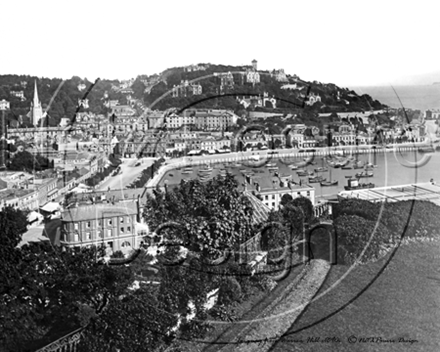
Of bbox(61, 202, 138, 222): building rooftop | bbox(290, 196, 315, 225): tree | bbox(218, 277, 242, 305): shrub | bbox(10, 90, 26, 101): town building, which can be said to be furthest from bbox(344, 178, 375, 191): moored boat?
bbox(10, 90, 26, 101): town building

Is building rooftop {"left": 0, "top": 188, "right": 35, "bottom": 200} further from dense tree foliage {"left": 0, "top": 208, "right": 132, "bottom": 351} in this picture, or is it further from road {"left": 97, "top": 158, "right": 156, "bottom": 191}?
dense tree foliage {"left": 0, "top": 208, "right": 132, "bottom": 351}

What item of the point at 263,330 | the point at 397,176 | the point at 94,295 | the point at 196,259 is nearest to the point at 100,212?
the point at 196,259

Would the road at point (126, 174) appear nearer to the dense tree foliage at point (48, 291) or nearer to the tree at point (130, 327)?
the dense tree foliage at point (48, 291)

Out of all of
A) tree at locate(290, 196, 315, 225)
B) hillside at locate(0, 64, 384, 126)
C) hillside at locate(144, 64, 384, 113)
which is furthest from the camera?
hillside at locate(0, 64, 384, 126)

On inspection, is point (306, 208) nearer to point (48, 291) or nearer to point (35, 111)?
point (48, 291)

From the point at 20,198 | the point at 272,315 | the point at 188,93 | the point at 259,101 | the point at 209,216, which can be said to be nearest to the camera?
the point at 272,315

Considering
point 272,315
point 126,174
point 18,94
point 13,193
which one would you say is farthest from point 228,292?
point 18,94
